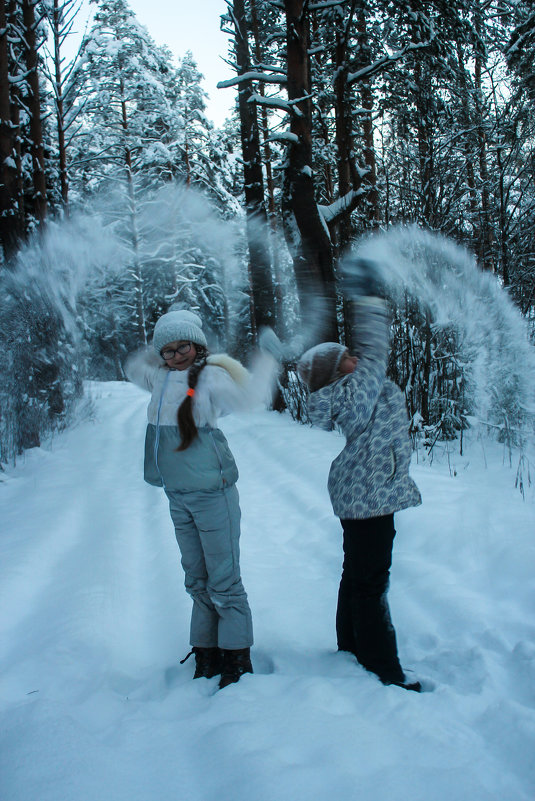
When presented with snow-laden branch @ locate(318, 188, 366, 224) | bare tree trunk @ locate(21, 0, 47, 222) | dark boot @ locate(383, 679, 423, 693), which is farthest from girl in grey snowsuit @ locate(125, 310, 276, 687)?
bare tree trunk @ locate(21, 0, 47, 222)

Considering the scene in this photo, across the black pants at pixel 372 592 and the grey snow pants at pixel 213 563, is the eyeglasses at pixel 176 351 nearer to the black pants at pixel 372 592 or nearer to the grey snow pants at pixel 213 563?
the grey snow pants at pixel 213 563

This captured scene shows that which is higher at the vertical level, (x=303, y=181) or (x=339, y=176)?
(x=339, y=176)

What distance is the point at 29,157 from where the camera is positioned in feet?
39.0

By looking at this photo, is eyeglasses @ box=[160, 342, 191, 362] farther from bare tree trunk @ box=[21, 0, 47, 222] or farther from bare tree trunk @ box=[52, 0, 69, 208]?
bare tree trunk @ box=[52, 0, 69, 208]

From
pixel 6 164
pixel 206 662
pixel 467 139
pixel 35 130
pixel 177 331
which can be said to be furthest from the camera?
pixel 35 130

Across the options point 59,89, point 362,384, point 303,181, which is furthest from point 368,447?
point 59,89

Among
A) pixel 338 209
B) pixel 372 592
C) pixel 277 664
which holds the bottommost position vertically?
pixel 277 664

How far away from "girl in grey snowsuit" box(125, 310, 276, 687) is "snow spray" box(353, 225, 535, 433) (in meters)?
4.22

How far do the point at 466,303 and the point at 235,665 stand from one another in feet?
16.9

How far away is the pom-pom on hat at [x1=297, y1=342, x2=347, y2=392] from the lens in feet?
7.02

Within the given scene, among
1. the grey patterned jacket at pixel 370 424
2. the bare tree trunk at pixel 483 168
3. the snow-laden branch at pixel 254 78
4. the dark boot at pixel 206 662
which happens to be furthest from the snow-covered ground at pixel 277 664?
the snow-laden branch at pixel 254 78

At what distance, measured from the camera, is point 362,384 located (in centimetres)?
210

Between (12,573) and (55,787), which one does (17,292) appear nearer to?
(12,573)

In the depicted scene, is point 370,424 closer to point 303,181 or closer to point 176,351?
point 176,351
